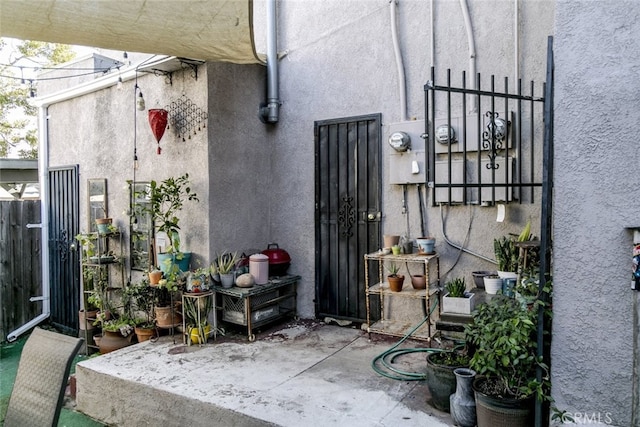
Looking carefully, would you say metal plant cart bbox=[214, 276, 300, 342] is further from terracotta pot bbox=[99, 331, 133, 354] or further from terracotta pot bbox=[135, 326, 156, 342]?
terracotta pot bbox=[99, 331, 133, 354]

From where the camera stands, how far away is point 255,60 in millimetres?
4527

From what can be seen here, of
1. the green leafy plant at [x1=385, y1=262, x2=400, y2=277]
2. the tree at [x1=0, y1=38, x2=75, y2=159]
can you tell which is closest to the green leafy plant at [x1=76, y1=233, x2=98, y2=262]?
the green leafy plant at [x1=385, y1=262, x2=400, y2=277]

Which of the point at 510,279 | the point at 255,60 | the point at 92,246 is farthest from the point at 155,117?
the point at 510,279

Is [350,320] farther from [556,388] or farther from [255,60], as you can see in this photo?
[255,60]

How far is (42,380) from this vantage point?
220cm

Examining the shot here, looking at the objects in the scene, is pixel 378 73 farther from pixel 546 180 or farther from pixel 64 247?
pixel 64 247

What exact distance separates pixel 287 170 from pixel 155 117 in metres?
→ 1.59

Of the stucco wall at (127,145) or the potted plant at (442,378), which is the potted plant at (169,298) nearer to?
the stucco wall at (127,145)

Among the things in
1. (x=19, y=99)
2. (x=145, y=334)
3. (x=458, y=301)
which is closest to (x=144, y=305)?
(x=145, y=334)

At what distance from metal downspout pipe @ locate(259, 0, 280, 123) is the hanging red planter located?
3.60 ft

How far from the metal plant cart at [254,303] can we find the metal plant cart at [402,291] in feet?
3.38

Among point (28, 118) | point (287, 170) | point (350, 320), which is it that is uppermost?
point (28, 118)

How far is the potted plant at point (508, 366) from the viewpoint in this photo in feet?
8.25

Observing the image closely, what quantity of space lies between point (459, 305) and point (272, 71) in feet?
11.3
